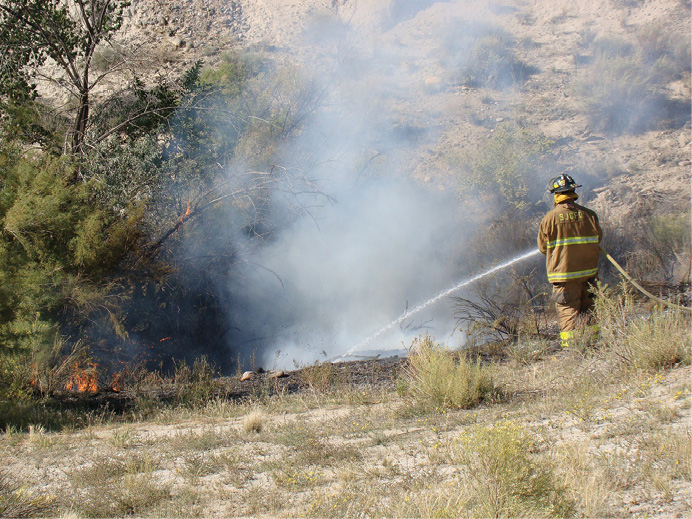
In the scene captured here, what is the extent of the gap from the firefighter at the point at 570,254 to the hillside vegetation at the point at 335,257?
0.35m

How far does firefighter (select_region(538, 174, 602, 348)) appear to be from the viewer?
6.06 m

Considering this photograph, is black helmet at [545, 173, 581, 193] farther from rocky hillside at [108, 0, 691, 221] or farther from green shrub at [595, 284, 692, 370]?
rocky hillside at [108, 0, 691, 221]

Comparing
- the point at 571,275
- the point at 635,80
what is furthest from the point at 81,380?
the point at 635,80

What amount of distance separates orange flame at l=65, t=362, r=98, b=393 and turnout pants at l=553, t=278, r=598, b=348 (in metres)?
5.85

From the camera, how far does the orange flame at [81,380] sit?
7.58 m

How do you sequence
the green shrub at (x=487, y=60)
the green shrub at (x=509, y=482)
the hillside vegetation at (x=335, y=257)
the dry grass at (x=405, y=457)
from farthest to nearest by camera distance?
1. the green shrub at (x=487, y=60)
2. the hillside vegetation at (x=335, y=257)
3. the dry grass at (x=405, y=457)
4. the green shrub at (x=509, y=482)

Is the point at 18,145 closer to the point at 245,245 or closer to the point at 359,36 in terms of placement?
the point at 245,245

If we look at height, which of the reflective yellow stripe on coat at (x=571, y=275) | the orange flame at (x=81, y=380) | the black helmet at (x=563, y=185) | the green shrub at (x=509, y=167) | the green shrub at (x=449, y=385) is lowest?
the green shrub at (x=449, y=385)

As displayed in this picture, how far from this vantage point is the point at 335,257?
12.7m

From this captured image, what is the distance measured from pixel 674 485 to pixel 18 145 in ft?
29.7

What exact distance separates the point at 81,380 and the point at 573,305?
625cm

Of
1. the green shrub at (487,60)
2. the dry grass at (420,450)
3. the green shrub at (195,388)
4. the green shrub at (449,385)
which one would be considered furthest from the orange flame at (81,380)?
the green shrub at (487,60)

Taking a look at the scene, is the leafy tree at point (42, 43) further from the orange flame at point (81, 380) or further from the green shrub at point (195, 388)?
the green shrub at point (195, 388)

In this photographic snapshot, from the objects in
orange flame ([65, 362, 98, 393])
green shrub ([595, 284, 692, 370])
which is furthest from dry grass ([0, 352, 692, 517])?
orange flame ([65, 362, 98, 393])
